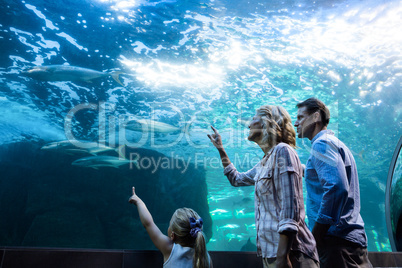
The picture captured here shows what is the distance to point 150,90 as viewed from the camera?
36.0ft

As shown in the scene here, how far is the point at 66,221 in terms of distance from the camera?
11.8m

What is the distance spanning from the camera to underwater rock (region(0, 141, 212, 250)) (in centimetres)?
1163

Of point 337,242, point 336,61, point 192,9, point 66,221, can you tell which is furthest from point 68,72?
point 336,61

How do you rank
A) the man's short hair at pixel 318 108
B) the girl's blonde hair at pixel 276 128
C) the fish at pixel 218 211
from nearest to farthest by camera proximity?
the girl's blonde hair at pixel 276 128 → the man's short hair at pixel 318 108 → the fish at pixel 218 211

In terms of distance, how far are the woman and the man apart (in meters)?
0.18

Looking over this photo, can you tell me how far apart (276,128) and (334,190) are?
0.65m

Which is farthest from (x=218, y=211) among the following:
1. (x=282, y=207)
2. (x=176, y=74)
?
(x=282, y=207)

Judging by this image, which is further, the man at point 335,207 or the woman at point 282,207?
the man at point 335,207

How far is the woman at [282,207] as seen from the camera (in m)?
1.48

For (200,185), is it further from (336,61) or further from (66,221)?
(336,61)

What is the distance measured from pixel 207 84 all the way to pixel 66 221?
1013 centimetres

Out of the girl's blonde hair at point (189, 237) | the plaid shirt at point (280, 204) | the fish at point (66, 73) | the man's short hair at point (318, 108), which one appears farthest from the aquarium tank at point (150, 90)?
the girl's blonde hair at point (189, 237)

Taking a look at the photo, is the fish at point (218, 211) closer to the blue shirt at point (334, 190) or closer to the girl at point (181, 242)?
the girl at point (181, 242)

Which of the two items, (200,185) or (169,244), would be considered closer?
(169,244)
